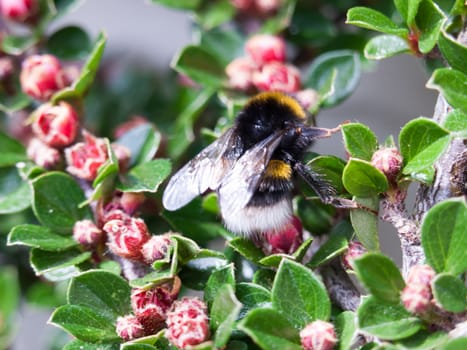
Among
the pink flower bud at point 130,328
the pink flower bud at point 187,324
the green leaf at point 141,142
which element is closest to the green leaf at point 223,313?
the pink flower bud at point 187,324

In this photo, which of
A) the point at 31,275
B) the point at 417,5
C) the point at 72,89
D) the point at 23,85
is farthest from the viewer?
the point at 31,275

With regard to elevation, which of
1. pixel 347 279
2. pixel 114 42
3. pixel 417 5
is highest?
pixel 417 5

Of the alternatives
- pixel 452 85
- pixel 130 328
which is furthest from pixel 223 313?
pixel 452 85

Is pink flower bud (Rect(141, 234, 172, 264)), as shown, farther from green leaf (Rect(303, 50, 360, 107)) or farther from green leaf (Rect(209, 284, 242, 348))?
green leaf (Rect(303, 50, 360, 107))

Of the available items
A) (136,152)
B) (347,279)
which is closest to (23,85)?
(136,152)

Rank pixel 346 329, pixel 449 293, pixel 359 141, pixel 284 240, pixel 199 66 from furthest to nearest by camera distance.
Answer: pixel 199 66, pixel 284 240, pixel 359 141, pixel 346 329, pixel 449 293

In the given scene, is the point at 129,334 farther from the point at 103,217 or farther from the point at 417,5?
the point at 417,5

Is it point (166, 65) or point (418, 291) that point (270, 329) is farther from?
point (166, 65)

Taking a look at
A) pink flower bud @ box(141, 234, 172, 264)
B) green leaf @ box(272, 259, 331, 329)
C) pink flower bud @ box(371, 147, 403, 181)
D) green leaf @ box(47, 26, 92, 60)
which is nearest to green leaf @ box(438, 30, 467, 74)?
pink flower bud @ box(371, 147, 403, 181)
